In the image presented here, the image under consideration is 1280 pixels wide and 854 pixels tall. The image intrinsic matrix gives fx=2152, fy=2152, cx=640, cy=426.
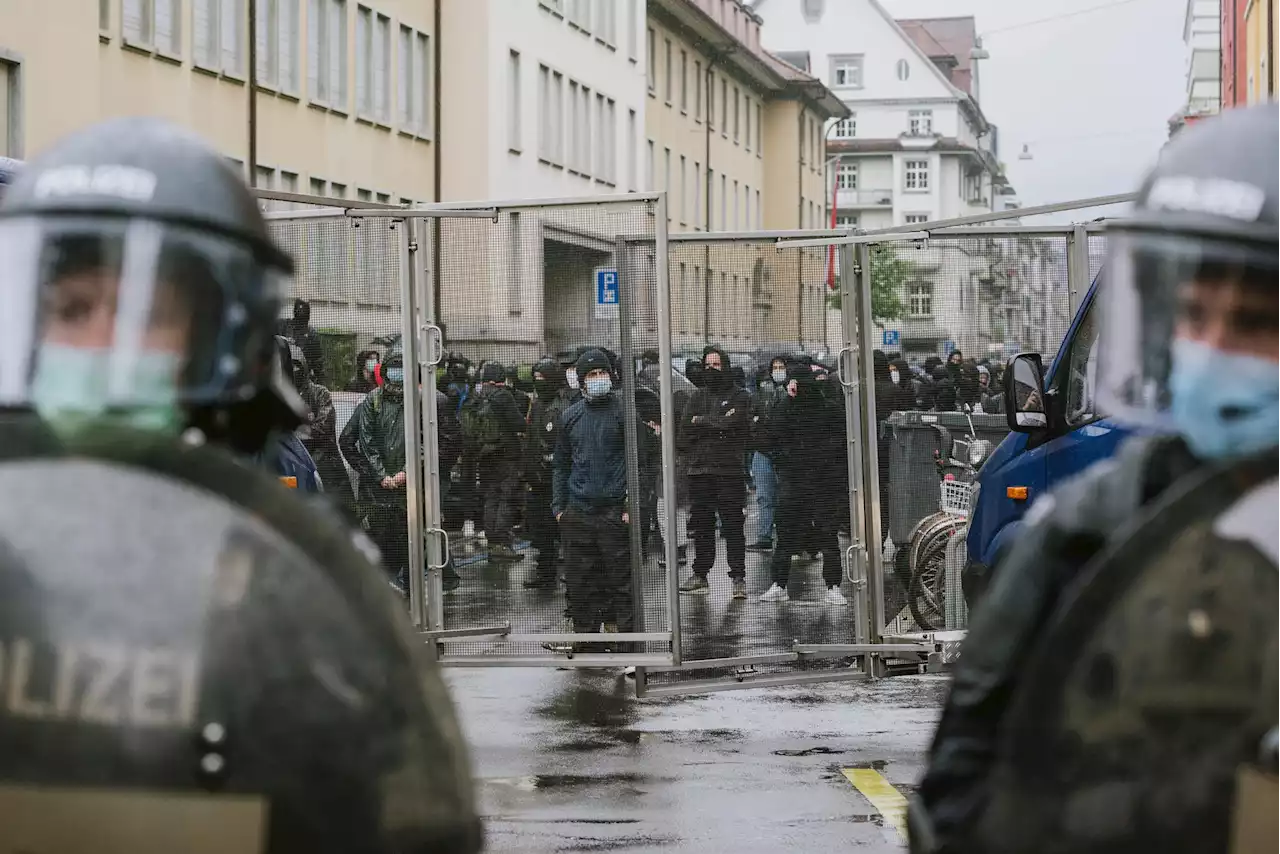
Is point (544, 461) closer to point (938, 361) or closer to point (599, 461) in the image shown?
point (599, 461)

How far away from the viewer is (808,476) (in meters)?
10.6

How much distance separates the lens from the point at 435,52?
141 ft

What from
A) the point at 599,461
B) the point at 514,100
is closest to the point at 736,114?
the point at 514,100

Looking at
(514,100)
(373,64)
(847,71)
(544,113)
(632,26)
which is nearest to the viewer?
(373,64)

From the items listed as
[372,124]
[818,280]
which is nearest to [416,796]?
[818,280]

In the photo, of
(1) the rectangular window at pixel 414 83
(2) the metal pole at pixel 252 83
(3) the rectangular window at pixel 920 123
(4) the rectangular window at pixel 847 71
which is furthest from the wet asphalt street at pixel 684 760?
(3) the rectangular window at pixel 920 123

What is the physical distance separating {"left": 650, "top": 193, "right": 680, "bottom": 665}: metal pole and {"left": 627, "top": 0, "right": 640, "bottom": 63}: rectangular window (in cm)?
4692

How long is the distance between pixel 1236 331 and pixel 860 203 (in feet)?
451

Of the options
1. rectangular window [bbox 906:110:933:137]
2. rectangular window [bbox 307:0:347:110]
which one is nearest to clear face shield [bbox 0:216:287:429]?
rectangular window [bbox 307:0:347:110]

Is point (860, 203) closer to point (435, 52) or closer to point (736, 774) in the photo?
point (435, 52)

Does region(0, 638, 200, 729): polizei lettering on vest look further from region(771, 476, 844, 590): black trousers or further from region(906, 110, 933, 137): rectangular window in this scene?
region(906, 110, 933, 137): rectangular window

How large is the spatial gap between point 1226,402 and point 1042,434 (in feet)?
23.9

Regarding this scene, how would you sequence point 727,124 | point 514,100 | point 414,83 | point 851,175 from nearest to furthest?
point 414,83 < point 514,100 < point 727,124 < point 851,175

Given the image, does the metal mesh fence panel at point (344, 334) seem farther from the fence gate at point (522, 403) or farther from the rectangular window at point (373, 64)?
the rectangular window at point (373, 64)
